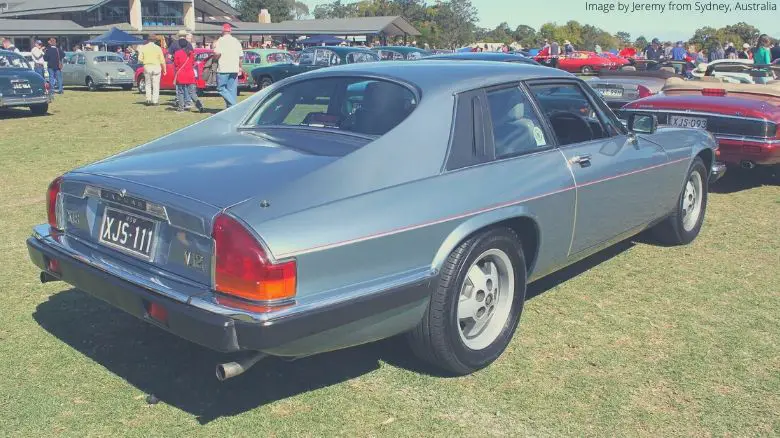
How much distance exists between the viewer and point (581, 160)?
436 cm

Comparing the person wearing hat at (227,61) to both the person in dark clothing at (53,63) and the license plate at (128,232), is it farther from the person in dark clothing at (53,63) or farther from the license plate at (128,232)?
the license plate at (128,232)

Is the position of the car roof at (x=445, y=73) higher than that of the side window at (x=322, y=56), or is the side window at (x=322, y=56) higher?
the side window at (x=322, y=56)

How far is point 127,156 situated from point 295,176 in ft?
3.74

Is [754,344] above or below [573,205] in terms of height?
below

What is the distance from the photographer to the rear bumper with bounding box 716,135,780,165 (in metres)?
7.45

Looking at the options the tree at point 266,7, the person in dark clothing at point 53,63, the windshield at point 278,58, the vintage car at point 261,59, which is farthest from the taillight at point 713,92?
the tree at point 266,7

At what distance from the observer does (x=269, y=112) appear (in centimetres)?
442

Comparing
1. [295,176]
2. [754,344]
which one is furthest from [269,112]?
[754,344]

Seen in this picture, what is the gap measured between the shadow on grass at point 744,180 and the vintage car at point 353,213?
13.9 ft

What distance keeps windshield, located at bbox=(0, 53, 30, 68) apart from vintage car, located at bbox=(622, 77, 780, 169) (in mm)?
12731

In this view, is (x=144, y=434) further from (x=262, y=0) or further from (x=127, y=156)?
(x=262, y=0)

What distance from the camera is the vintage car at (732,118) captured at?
24.6 feet

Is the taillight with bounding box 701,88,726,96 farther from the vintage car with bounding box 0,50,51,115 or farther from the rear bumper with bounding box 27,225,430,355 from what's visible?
the vintage car with bounding box 0,50,51,115

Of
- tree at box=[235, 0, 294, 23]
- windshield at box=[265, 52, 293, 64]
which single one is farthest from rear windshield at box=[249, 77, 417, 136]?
tree at box=[235, 0, 294, 23]
